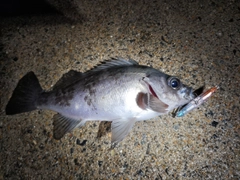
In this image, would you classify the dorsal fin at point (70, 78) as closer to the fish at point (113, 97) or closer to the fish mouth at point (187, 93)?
the fish at point (113, 97)

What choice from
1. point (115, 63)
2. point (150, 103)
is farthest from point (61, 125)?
point (150, 103)

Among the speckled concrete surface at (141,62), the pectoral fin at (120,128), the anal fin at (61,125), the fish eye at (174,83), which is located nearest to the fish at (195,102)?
the speckled concrete surface at (141,62)

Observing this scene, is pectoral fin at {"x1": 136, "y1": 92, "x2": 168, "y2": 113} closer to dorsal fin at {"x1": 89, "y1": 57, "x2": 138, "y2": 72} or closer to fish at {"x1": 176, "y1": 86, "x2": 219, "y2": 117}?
fish at {"x1": 176, "y1": 86, "x2": 219, "y2": 117}

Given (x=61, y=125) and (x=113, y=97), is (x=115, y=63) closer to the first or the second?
(x=113, y=97)

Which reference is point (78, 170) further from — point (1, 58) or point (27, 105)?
point (1, 58)

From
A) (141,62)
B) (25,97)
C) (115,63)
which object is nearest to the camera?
(115,63)

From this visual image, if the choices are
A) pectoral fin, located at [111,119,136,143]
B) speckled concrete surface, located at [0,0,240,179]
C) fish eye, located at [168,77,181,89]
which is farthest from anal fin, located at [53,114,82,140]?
fish eye, located at [168,77,181,89]
